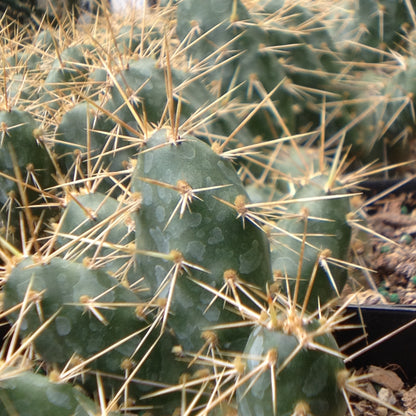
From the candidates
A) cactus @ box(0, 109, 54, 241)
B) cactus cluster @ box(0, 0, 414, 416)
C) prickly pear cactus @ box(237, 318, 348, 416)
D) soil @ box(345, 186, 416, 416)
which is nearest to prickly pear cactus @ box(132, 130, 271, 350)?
cactus cluster @ box(0, 0, 414, 416)

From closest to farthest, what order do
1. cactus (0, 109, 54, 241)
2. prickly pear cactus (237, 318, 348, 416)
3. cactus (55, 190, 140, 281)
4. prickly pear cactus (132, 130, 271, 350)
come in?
prickly pear cactus (237, 318, 348, 416) → prickly pear cactus (132, 130, 271, 350) → cactus (55, 190, 140, 281) → cactus (0, 109, 54, 241)

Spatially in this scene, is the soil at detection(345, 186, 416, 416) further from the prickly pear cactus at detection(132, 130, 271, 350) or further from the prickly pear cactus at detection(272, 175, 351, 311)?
the prickly pear cactus at detection(132, 130, 271, 350)

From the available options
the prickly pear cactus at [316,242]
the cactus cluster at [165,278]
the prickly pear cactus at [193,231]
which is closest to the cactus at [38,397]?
the cactus cluster at [165,278]

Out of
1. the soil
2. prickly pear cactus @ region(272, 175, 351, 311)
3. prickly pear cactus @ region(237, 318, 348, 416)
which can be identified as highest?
prickly pear cactus @ region(237, 318, 348, 416)

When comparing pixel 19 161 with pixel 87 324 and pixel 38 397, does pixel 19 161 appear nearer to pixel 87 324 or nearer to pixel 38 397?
pixel 87 324

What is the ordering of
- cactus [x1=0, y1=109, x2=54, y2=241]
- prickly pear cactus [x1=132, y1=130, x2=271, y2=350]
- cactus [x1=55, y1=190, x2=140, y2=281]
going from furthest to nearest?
cactus [x1=0, y1=109, x2=54, y2=241], cactus [x1=55, y1=190, x2=140, y2=281], prickly pear cactus [x1=132, y1=130, x2=271, y2=350]

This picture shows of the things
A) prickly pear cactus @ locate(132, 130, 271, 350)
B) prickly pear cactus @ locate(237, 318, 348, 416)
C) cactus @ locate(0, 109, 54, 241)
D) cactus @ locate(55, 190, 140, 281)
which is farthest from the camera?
cactus @ locate(0, 109, 54, 241)

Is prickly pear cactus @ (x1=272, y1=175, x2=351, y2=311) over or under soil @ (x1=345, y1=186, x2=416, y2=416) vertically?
over

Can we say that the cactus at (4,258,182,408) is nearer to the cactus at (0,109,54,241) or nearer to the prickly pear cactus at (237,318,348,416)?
the prickly pear cactus at (237,318,348,416)

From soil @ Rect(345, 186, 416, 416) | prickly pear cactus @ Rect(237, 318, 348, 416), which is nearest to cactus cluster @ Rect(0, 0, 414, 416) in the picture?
prickly pear cactus @ Rect(237, 318, 348, 416)

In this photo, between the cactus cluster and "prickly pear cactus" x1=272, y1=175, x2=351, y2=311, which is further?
"prickly pear cactus" x1=272, y1=175, x2=351, y2=311

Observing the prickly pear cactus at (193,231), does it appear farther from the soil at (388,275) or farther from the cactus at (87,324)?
the soil at (388,275)

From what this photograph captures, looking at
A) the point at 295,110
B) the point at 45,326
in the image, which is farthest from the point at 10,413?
the point at 295,110
